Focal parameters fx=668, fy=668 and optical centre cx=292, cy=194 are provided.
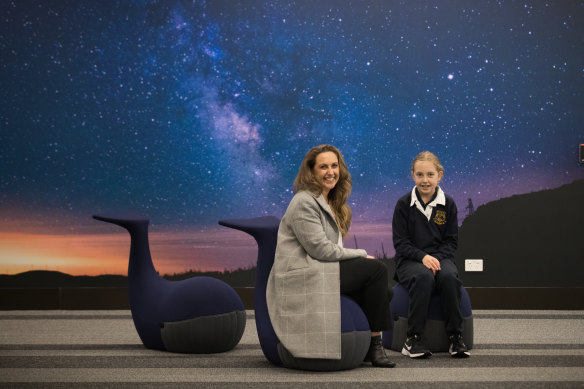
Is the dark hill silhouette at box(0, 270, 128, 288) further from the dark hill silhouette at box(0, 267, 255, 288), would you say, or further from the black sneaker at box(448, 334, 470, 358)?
the black sneaker at box(448, 334, 470, 358)

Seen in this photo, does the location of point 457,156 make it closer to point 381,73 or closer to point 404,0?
point 381,73

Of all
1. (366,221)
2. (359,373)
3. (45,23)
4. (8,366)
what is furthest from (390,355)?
(45,23)

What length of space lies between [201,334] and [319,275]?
874mm

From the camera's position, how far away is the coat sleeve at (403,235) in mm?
3533

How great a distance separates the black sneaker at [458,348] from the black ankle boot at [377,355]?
0.43m

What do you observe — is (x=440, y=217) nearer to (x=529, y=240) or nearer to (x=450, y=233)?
(x=450, y=233)

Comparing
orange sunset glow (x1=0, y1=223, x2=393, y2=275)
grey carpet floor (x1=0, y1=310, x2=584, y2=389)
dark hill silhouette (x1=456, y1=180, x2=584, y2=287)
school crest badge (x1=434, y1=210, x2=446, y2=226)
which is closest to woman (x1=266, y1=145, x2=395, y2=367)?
grey carpet floor (x1=0, y1=310, x2=584, y2=389)

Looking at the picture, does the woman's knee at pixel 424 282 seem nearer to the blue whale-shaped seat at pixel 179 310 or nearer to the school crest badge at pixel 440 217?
the school crest badge at pixel 440 217

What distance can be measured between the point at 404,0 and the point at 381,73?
692mm

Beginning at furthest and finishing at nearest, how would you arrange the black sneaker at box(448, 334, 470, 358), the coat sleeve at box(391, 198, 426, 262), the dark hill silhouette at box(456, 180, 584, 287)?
the dark hill silhouette at box(456, 180, 584, 287)
the coat sleeve at box(391, 198, 426, 262)
the black sneaker at box(448, 334, 470, 358)

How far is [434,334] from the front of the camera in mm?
3365

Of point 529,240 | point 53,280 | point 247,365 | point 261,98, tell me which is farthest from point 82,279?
point 529,240

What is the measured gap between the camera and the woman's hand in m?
3.40

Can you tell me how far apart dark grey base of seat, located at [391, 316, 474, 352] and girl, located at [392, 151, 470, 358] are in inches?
2.1
